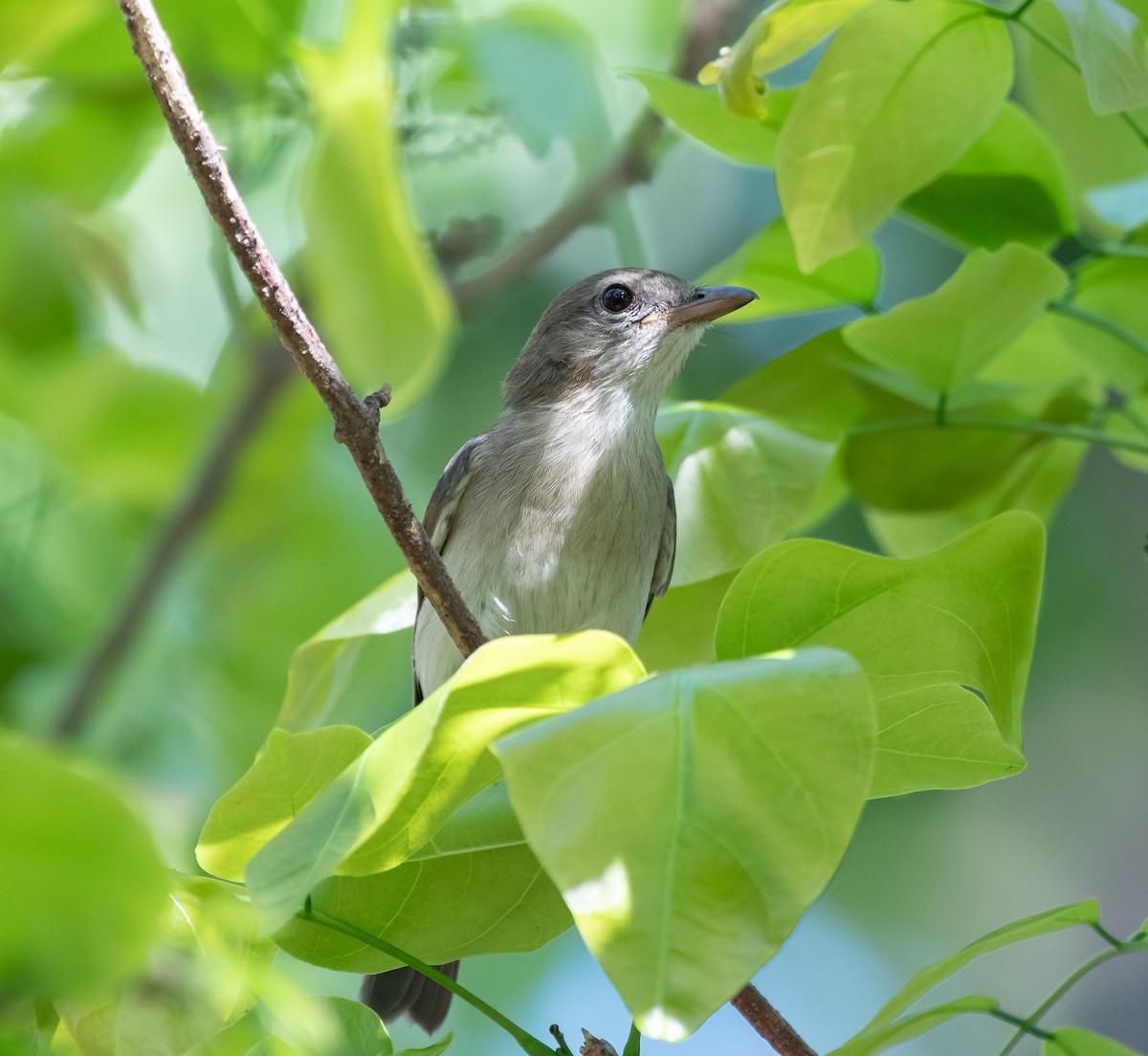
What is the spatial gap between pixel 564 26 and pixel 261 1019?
47.8 inches

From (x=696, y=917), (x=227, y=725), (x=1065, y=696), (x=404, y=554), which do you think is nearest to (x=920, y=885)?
(x=1065, y=696)

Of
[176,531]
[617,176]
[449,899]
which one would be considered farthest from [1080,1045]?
[176,531]

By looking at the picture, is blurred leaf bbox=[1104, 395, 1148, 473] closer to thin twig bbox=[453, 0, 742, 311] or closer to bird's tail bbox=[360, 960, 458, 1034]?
thin twig bbox=[453, 0, 742, 311]

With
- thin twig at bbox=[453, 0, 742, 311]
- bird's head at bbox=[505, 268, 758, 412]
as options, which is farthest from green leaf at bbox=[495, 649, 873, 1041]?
bird's head at bbox=[505, 268, 758, 412]

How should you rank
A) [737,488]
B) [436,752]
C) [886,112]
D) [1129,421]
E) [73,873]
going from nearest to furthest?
[73,873]
[436,752]
[886,112]
[737,488]
[1129,421]

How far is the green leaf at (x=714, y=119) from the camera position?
1302 millimetres

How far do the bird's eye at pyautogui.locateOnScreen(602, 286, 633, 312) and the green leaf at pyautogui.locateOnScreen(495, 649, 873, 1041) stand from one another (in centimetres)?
208

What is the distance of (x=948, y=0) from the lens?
1.12 meters

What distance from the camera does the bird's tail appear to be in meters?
1.89

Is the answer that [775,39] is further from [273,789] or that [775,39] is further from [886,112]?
[273,789]

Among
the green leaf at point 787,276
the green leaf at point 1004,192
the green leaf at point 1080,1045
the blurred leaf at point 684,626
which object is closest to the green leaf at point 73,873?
the green leaf at point 1080,1045

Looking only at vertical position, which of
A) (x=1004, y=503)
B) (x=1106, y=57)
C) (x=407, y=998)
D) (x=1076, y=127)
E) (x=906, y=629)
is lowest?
(x=407, y=998)

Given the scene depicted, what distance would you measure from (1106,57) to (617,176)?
3.49ft

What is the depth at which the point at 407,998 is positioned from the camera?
1.90 meters
